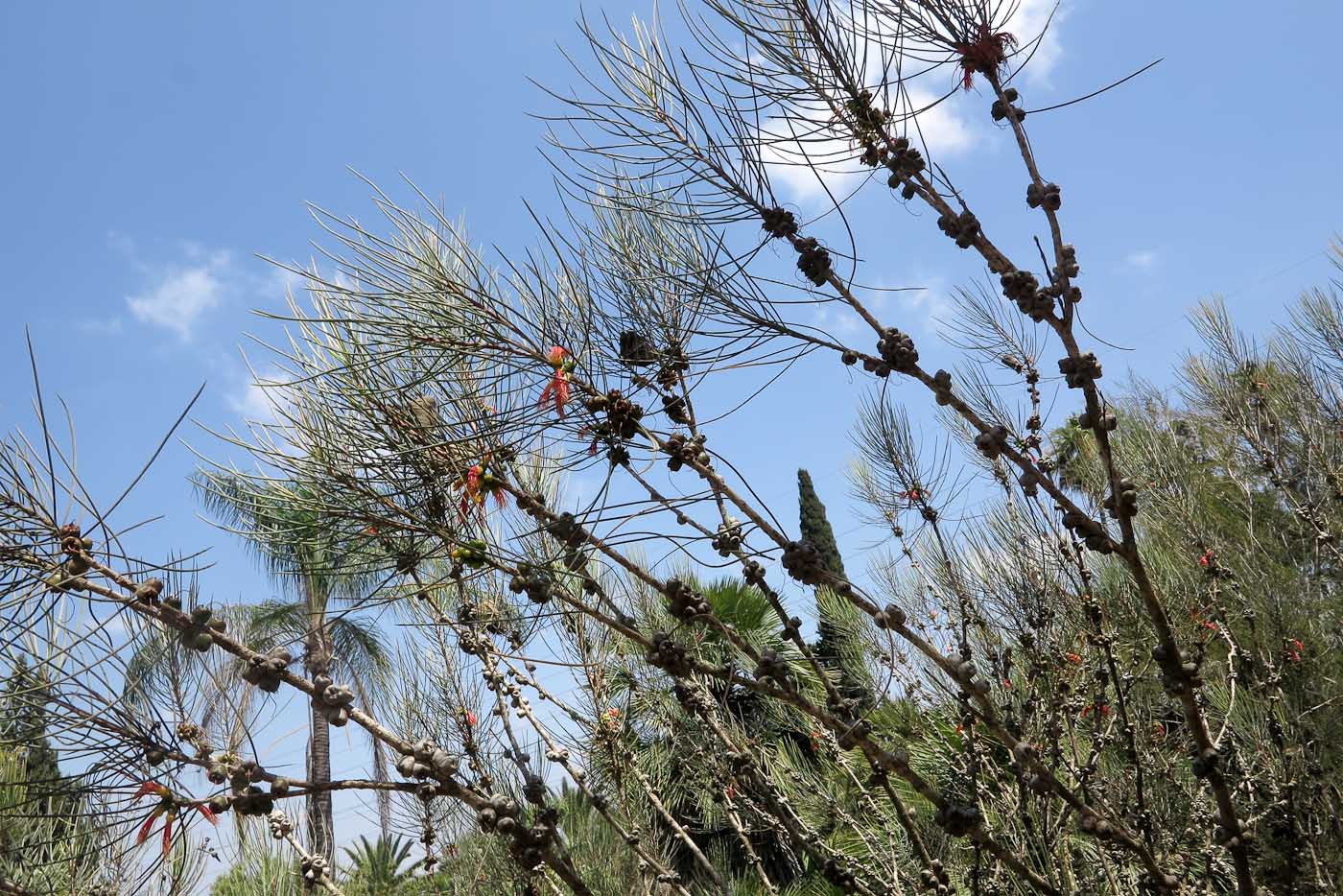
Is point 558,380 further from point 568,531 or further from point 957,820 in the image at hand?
point 957,820

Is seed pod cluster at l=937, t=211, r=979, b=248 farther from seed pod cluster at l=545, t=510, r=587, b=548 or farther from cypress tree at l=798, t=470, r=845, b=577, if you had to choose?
cypress tree at l=798, t=470, r=845, b=577

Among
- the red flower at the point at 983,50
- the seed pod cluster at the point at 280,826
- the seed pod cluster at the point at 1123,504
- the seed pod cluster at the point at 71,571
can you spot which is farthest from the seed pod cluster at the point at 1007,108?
the seed pod cluster at the point at 280,826

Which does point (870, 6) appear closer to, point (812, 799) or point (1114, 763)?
point (812, 799)

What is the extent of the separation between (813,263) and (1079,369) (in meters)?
0.31

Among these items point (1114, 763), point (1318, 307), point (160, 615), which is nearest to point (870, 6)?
point (160, 615)

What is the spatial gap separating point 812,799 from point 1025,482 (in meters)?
1.65

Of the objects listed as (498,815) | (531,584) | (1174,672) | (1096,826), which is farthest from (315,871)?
(1174,672)

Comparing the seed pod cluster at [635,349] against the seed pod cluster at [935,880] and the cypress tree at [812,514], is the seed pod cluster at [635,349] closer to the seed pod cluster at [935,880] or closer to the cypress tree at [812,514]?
the seed pod cluster at [935,880]

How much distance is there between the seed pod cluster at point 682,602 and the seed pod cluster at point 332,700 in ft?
1.10

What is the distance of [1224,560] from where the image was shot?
339cm

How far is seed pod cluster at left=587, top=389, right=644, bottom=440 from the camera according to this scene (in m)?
1.08

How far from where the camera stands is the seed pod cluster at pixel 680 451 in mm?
1038

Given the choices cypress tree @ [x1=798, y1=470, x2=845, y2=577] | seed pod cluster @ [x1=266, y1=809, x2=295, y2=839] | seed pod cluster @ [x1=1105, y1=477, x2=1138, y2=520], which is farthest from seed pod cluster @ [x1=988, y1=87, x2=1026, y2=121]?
cypress tree @ [x1=798, y1=470, x2=845, y2=577]

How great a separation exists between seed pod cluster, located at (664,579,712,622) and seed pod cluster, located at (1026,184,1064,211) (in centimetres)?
57
